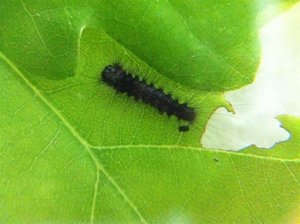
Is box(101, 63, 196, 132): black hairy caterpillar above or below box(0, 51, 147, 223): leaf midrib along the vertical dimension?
above

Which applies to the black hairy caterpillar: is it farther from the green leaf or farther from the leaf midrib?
the leaf midrib

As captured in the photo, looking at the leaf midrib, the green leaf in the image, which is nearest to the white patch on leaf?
the green leaf

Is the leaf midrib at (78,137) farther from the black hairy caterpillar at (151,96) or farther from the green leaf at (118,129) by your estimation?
the black hairy caterpillar at (151,96)

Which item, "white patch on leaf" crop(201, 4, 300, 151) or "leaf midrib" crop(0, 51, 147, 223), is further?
"white patch on leaf" crop(201, 4, 300, 151)

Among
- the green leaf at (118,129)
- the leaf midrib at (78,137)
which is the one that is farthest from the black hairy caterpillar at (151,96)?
the leaf midrib at (78,137)

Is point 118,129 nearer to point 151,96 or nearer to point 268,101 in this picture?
point 151,96

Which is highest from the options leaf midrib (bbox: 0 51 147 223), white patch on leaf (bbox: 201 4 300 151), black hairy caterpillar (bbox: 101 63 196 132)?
white patch on leaf (bbox: 201 4 300 151)
